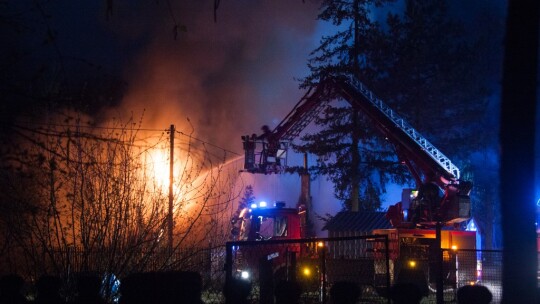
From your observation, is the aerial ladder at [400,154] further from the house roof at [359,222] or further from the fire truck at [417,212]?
the house roof at [359,222]

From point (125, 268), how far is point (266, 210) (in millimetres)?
7065

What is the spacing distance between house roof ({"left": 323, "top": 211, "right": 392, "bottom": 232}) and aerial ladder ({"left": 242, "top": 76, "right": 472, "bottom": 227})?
564 centimetres

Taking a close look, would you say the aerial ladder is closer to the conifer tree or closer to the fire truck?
the fire truck

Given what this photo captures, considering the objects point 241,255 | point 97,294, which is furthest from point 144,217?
point 241,255

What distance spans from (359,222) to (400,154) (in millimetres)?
7508

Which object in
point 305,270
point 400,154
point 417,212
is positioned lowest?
point 305,270

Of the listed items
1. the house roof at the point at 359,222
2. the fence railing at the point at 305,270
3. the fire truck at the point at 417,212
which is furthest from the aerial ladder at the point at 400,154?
the house roof at the point at 359,222

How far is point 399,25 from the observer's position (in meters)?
31.5

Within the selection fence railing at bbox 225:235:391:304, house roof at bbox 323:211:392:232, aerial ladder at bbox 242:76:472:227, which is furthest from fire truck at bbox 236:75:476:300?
house roof at bbox 323:211:392:232

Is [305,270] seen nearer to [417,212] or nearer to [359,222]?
[417,212]

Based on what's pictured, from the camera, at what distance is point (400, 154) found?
57.5 ft

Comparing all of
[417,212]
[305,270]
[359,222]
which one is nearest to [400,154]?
[417,212]

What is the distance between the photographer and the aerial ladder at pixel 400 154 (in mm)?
15406

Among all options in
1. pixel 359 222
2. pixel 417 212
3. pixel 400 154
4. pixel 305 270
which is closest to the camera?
pixel 305 270
